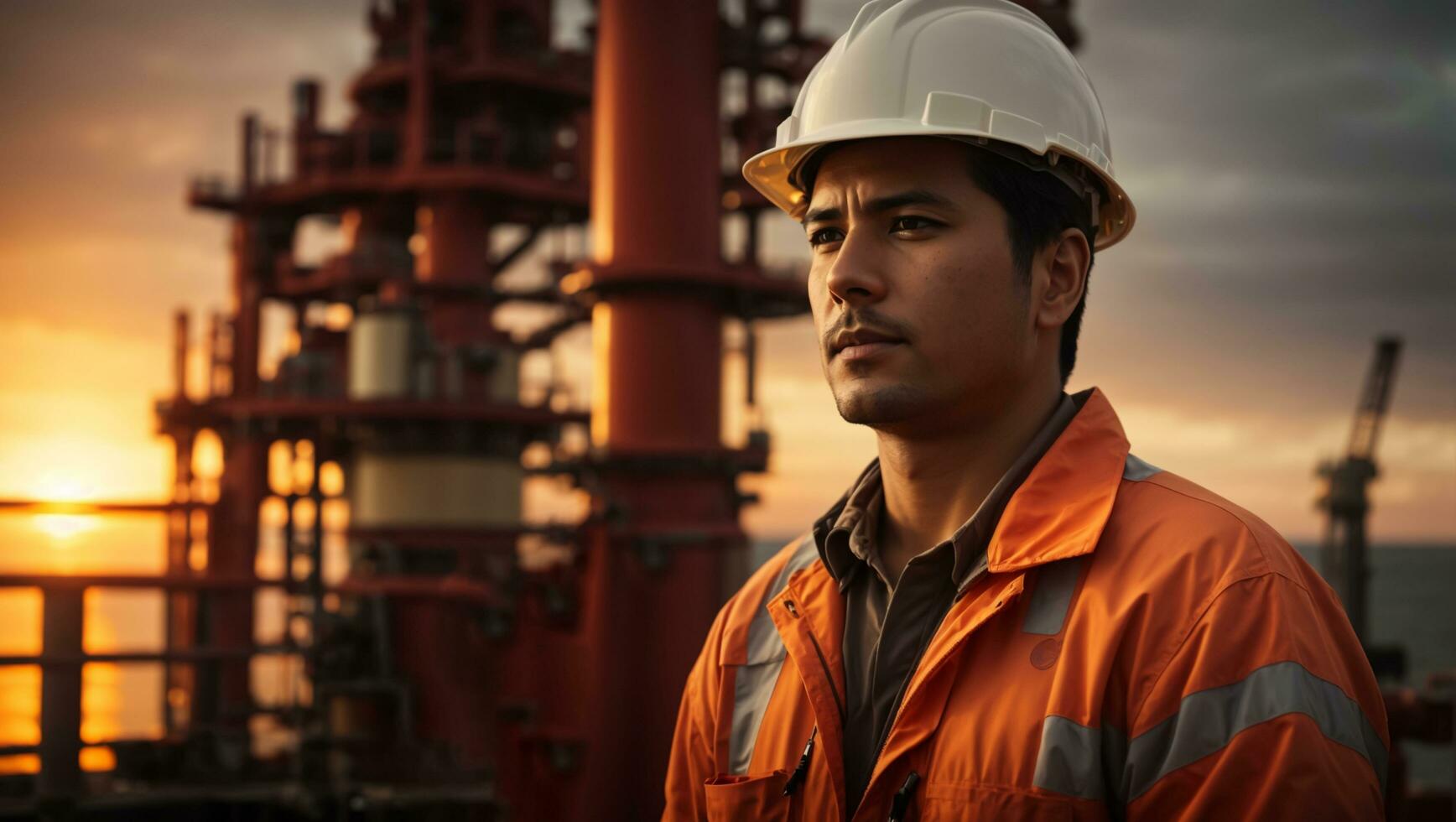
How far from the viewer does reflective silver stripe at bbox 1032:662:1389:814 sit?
6.68ft

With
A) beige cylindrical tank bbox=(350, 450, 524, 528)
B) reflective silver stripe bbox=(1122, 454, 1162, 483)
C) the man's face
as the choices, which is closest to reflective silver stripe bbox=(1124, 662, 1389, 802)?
reflective silver stripe bbox=(1122, 454, 1162, 483)

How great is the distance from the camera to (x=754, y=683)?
9.22 feet

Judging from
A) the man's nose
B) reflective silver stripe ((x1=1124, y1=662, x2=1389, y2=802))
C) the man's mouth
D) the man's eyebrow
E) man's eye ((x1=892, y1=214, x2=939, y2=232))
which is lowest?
reflective silver stripe ((x1=1124, y1=662, x2=1389, y2=802))

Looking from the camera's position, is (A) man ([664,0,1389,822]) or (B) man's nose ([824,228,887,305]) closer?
(A) man ([664,0,1389,822])

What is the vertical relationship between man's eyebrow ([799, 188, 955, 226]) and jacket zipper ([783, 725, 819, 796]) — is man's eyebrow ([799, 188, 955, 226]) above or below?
above

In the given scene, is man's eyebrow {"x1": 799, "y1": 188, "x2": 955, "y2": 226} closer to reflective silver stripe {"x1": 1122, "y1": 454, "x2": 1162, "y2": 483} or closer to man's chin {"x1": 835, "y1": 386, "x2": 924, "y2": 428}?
man's chin {"x1": 835, "y1": 386, "x2": 924, "y2": 428}

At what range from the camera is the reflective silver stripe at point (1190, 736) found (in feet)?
6.68

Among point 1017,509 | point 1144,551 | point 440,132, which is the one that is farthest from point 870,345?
point 440,132

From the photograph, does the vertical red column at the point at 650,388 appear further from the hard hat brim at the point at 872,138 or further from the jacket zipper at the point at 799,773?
the jacket zipper at the point at 799,773

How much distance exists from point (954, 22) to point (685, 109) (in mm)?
11261

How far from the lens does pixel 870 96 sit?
2.70 meters

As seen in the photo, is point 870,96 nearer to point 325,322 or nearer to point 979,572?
point 979,572

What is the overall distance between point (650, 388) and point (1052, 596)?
1125 centimetres

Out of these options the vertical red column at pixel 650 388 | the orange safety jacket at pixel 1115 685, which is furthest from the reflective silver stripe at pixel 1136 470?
the vertical red column at pixel 650 388
